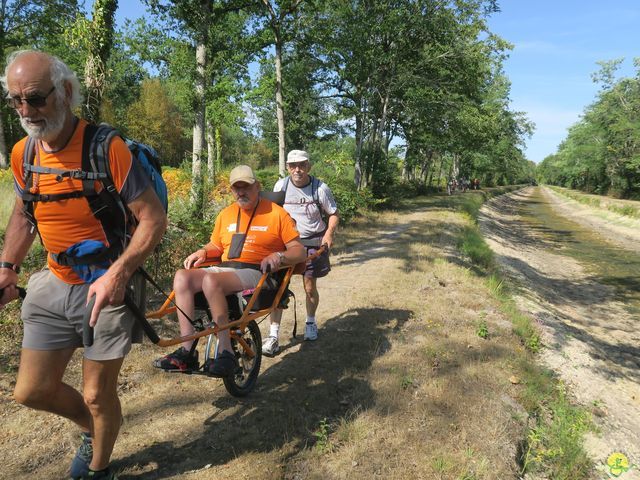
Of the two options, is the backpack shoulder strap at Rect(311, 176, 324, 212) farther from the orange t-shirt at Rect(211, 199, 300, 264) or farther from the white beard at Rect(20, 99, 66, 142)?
the white beard at Rect(20, 99, 66, 142)

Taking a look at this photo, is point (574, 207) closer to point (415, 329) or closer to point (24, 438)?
point (415, 329)

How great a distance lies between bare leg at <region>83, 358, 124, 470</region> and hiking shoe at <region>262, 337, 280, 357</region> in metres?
2.28

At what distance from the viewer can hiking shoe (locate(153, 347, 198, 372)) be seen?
3.06 metres

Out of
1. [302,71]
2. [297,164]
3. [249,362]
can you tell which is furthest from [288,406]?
[302,71]

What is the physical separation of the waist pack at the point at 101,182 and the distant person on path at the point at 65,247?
1 centimetres

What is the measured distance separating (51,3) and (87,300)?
81.9 ft

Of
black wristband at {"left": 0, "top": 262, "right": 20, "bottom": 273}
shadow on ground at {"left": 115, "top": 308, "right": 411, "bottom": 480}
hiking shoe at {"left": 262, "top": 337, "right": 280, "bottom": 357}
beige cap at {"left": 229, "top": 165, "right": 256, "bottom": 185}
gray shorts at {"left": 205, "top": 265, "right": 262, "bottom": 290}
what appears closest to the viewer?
black wristband at {"left": 0, "top": 262, "right": 20, "bottom": 273}

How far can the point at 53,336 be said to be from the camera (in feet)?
7.48

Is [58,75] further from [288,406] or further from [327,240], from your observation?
[327,240]

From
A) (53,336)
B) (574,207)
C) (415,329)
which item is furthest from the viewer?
(574,207)

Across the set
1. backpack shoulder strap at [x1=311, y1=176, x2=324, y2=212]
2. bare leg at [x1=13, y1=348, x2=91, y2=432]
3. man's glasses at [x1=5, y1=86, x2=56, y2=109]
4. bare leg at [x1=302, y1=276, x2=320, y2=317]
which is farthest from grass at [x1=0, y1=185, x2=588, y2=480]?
man's glasses at [x1=5, y1=86, x2=56, y2=109]

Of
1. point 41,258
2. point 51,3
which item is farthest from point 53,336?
point 51,3

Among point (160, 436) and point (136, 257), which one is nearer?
point (136, 257)

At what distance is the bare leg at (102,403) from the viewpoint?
89.0 inches
